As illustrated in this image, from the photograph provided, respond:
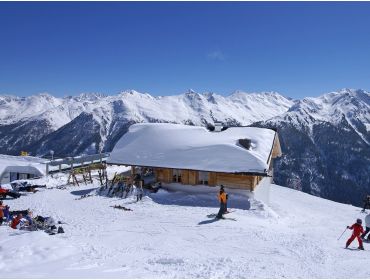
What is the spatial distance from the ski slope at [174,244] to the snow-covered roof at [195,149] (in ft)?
7.99

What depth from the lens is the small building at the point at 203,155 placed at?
2780 cm

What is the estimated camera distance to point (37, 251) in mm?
14047

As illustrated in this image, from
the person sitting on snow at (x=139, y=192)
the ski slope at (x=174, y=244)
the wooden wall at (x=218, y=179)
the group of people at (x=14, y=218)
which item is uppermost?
the wooden wall at (x=218, y=179)

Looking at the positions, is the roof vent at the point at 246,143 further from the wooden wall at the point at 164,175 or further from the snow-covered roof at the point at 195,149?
the wooden wall at the point at 164,175

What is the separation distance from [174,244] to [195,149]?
47.4 feet

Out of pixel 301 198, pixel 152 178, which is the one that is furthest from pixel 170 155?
pixel 301 198

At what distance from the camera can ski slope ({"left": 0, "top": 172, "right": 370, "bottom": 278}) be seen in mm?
12617

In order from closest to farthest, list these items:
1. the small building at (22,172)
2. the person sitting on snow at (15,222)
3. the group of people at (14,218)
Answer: the person sitting on snow at (15,222) < the group of people at (14,218) < the small building at (22,172)

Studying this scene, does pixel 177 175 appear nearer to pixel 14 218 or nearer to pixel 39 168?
pixel 14 218

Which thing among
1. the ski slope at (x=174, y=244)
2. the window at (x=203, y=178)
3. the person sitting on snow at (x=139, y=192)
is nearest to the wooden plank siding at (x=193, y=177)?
the window at (x=203, y=178)

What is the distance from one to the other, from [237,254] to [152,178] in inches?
705

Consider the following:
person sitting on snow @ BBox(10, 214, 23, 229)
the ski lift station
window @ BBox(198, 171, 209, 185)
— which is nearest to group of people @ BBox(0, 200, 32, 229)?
person sitting on snow @ BBox(10, 214, 23, 229)

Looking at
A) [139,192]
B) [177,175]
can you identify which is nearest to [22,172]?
[177,175]

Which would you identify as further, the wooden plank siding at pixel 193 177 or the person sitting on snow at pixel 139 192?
the wooden plank siding at pixel 193 177
